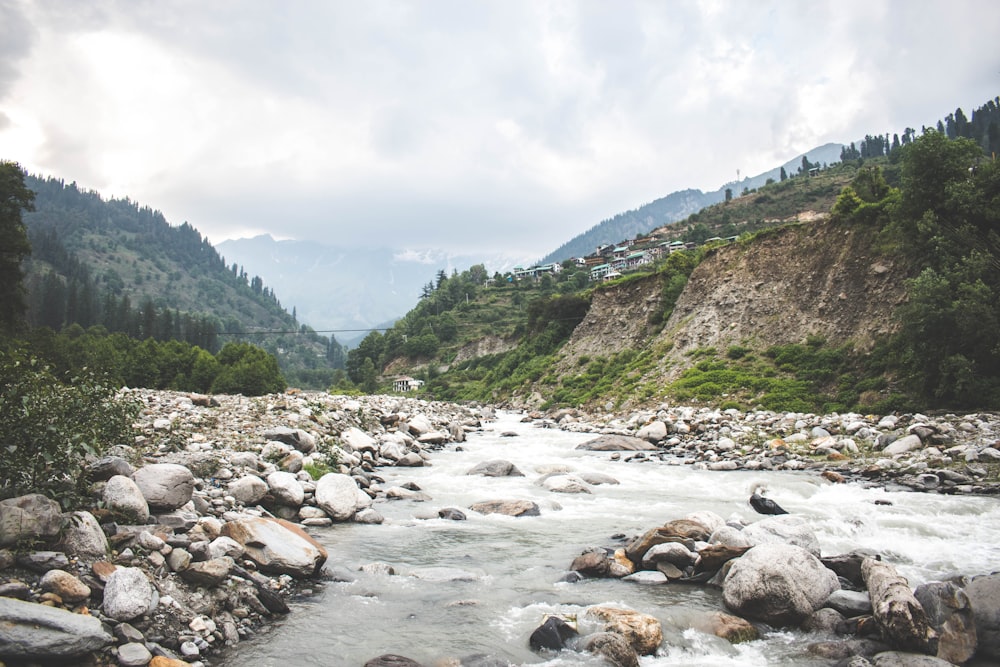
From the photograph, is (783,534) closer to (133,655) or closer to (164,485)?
(133,655)

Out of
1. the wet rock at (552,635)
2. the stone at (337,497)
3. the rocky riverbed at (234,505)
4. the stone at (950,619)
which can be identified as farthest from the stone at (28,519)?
the stone at (950,619)

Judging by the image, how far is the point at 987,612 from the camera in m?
6.73

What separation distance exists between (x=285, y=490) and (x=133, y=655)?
23.3ft

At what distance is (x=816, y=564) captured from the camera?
8.48 meters

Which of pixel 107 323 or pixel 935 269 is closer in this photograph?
pixel 935 269

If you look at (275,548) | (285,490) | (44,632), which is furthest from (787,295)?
(44,632)

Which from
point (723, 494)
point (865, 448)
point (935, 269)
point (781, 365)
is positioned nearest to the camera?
point (723, 494)

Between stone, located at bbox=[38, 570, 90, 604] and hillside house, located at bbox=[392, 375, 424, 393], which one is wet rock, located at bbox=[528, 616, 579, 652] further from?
hillside house, located at bbox=[392, 375, 424, 393]

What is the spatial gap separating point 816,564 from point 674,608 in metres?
2.30

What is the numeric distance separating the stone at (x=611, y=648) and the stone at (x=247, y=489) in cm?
819

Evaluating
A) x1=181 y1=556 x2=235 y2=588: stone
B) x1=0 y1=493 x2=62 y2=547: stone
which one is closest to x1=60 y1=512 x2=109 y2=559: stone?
x1=0 y1=493 x2=62 y2=547: stone

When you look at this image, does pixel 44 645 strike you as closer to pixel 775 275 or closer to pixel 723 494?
pixel 723 494

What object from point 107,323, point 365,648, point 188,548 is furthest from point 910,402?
point 107,323

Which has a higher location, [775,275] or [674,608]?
[775,275]
